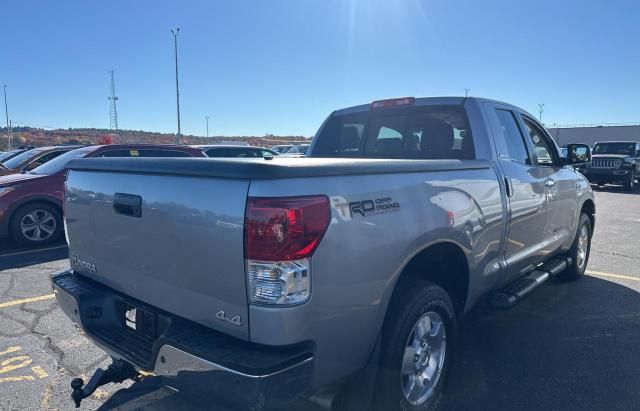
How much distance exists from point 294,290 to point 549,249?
351 cm

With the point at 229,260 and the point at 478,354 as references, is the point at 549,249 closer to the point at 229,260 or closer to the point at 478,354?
the point at 478,354

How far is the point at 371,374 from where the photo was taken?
96.0 inches

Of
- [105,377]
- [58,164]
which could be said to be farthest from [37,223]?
[105,377]

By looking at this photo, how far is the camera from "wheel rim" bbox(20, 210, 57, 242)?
7613 mm

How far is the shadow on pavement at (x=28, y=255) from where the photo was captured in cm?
663

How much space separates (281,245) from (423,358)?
149cm

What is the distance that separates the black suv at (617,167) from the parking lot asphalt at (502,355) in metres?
13.9

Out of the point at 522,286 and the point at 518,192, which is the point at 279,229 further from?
the point at 522,286

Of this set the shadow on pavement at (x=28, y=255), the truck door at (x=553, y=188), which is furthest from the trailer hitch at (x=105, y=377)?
the shadow on pavement at (x=28, y=255)

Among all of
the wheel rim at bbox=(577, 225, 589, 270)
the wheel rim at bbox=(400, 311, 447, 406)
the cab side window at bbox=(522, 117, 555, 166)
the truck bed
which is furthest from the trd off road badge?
the wheel rim at bbox=(577, 225, 589, 270)

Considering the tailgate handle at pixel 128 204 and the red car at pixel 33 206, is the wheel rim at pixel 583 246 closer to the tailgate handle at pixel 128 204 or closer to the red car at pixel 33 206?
the tailgate handle at pixel 128 204

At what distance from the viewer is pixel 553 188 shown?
451cm

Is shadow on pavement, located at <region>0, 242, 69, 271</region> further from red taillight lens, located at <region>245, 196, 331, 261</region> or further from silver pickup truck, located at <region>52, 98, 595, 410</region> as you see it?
red taillight lens, located at <region>245, 196, 331, 261</region>

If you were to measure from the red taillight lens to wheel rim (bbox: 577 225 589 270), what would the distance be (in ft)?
15.6
